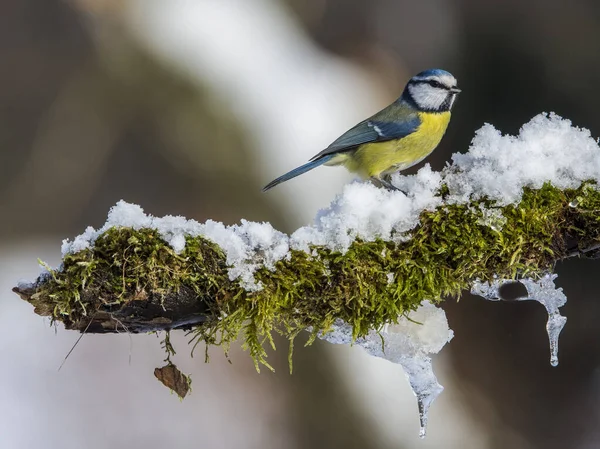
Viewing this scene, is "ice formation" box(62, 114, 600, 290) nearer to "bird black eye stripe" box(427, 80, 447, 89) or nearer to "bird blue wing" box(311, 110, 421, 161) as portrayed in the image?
"bird blue wing" box(311, 110, 421, 161)

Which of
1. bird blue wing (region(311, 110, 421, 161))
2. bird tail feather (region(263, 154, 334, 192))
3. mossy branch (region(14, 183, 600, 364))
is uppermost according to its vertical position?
bird blue wing (region(311, 110, 421, 161))

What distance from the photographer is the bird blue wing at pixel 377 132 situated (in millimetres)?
2467

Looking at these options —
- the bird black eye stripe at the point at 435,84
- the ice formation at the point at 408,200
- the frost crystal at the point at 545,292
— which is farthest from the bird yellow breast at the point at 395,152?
the frost crystal at the point at 545,292

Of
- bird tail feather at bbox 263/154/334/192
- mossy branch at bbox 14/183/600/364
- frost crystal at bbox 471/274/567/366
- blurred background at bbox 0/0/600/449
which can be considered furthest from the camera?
blurred background at bbox 0/0/600/449

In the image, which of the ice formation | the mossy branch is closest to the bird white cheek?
the ice formation

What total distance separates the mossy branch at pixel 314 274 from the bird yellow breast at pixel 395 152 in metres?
0.81

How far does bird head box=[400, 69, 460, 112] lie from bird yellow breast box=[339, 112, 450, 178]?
7 cm

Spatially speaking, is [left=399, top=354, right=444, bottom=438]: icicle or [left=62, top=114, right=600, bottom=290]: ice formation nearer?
[left=62, top=114, right=600, bottom=290]: ice formation

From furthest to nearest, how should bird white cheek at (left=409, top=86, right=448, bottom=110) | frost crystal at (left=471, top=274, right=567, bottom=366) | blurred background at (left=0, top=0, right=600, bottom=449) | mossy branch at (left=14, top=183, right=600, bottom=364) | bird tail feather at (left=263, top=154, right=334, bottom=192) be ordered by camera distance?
blurred background at (left=0, top=0, right=600, bottom=449), bird white cheek at (left=409, top=86, right=448, bottom=110), bird tail feather at (left=263, top=154, right=334, bottom=192), frost crystal at (left=471, top=274, right=567, bottom=366), mossy branch at (left=14, top=183, right=600, bottom=364)

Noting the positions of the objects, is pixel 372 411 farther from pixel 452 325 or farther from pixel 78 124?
pixel 78 124

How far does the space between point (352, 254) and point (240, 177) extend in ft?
9.42

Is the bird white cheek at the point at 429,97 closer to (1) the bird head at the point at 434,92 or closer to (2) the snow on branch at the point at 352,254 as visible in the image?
(1) the bird head at the point at 434,92

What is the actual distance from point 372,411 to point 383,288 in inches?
109

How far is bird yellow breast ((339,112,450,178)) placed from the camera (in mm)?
2459
